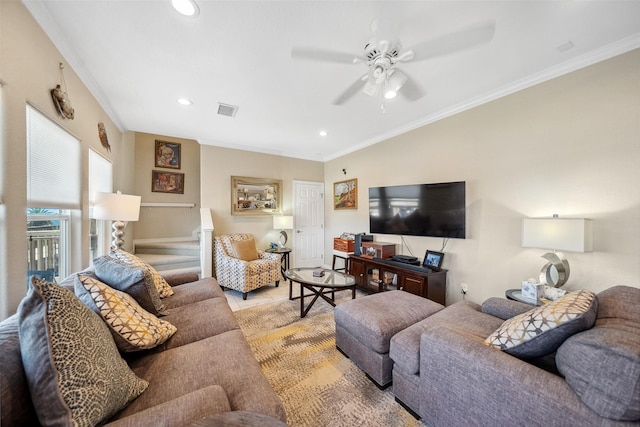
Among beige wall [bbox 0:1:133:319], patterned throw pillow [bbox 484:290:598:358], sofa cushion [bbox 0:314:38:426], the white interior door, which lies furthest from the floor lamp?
patterned throw pillow [bbox 484:290:598:358]

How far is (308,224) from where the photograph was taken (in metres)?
5.04

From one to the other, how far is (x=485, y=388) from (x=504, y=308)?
3.07 ft

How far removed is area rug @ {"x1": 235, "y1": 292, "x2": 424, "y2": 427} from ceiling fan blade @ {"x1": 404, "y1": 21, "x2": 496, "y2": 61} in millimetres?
2457

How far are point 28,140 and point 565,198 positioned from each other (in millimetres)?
4204

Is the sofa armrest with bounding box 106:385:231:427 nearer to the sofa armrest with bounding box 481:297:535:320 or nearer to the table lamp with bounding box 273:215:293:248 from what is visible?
the sofa armrest with bounding box 481:297:535:320

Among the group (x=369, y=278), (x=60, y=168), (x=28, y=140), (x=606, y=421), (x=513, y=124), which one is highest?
(x=513, y=124)

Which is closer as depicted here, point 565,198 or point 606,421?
point 606,421

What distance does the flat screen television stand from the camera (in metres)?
2.61

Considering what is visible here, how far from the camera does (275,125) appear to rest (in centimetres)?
335

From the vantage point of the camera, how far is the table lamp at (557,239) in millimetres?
1721

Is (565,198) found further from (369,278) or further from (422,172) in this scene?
(369,278)

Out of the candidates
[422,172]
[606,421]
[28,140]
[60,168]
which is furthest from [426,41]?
[60,168]

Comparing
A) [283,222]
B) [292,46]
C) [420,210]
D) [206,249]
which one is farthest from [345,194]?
[292,46]

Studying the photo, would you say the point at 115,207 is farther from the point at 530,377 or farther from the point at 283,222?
the point at 530,377
